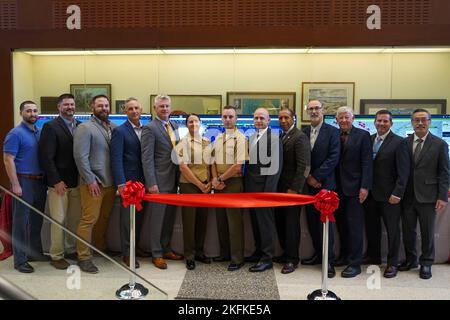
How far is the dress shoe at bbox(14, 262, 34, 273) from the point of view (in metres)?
2.55

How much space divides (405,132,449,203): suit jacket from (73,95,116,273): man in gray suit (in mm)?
2788

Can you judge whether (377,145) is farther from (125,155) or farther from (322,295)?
(125,155)

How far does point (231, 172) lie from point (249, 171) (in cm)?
18

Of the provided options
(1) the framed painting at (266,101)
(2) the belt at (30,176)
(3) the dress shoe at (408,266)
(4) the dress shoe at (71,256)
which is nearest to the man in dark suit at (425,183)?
(3) the dress shoe at (408,266)

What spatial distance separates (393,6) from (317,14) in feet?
2.92

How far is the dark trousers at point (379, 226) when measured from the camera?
357 centimetres

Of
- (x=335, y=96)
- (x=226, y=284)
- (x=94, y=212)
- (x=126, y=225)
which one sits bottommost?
(x=226, y=284)

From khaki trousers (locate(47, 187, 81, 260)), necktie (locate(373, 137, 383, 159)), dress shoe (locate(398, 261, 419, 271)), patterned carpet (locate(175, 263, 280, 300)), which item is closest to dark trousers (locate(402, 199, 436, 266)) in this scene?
dress shoe (locate(398, 261, 419, 271))

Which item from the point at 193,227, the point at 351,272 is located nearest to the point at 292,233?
the point at 351,272

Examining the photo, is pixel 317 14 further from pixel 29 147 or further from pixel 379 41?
pixel 29 147

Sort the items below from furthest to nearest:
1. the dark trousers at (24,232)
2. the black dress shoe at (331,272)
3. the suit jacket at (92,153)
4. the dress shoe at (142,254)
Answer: the dress shoe at (142,254) < the black dress shoe at (331,272) < the suit jacket at (92,153) < the dark trousers at (24,232)

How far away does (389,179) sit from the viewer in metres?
3.53

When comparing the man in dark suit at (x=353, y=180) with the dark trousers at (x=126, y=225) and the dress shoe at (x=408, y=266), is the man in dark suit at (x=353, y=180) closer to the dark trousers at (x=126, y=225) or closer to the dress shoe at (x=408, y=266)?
the dress shoe at (x=408, y=266)

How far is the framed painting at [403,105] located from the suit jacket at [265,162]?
190 centimetres
